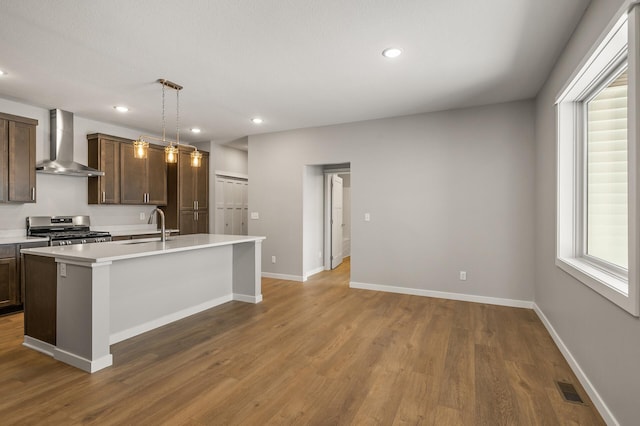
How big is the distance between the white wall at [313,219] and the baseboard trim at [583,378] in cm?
356

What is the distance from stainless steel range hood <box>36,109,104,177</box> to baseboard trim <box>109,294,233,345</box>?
268cm

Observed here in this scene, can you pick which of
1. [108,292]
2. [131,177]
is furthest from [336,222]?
[108,292]

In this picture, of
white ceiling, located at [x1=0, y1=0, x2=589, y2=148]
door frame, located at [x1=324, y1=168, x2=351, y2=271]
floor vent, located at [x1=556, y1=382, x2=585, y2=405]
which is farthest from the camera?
door frame, located at [x1=324, y1=168, x2=351, y2=271]

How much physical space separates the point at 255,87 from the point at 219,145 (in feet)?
11.4

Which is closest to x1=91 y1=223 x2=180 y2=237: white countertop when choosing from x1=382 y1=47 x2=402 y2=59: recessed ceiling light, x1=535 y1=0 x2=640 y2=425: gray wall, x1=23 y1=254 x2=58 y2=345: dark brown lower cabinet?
x1=23 y1=254 x2=58 y2=345: dark brown lower cabinet

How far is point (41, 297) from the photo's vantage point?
2.89 m

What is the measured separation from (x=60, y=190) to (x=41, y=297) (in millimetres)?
2731

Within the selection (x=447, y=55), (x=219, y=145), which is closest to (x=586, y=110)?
(x=447, y=55)

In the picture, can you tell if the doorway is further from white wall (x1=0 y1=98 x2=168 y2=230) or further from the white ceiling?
white wall (x1=0 y1=98 x2=168 y2=230)

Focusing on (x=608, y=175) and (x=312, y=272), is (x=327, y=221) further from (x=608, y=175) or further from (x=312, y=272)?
(x=608, y=175)

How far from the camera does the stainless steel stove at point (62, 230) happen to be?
14.5ft

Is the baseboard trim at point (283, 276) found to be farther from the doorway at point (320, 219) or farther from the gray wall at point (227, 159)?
the gray wall at point (227, 159)

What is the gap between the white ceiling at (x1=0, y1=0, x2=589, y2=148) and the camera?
7.77 ft

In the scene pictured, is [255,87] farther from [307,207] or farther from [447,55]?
[307,207]
